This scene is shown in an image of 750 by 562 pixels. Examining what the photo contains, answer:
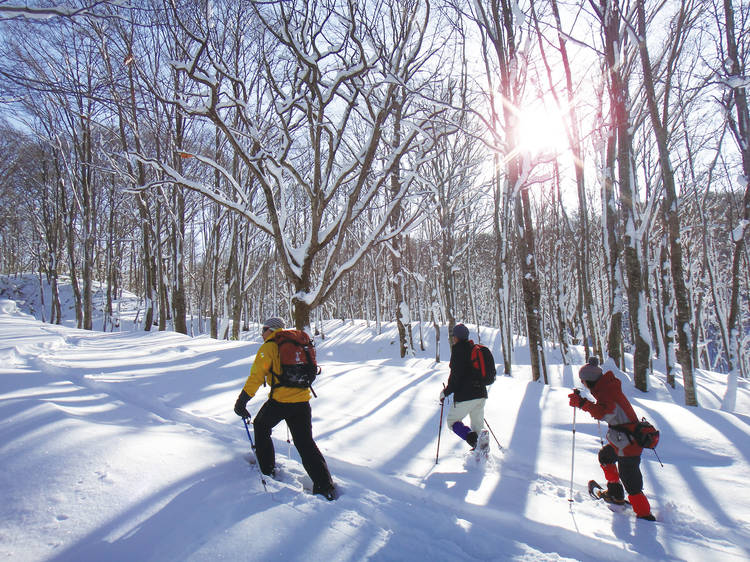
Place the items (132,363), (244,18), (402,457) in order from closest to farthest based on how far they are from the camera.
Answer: (402,457) → (132,363) → (244,18)

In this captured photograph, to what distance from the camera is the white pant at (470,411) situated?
15.6ft

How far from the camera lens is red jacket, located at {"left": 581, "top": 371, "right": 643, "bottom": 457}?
3.73 meters

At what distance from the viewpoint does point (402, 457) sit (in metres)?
4.75

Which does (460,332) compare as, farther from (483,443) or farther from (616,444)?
(616,444)

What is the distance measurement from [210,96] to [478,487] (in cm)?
808

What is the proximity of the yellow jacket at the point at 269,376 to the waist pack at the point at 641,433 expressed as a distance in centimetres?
302

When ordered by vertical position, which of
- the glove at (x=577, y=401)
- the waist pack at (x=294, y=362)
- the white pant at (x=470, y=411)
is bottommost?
the white pant at (x=470, y=411)

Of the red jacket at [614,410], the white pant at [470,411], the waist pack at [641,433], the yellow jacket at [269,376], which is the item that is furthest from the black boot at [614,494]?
the yellow jacket at [269,376]

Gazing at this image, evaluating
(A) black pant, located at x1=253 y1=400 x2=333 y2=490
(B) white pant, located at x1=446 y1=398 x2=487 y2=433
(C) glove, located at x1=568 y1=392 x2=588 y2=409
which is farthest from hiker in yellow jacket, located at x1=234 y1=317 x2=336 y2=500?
→ (C) glove, located at x1=568 y1=392 x2=588 y2=409

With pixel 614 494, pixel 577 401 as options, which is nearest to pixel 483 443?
pixel 577 401

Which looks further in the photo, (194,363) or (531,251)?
(531,251)

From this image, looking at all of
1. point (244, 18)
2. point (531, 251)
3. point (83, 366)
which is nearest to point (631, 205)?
point (531, 251)

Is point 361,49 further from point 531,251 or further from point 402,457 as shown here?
point 402,457

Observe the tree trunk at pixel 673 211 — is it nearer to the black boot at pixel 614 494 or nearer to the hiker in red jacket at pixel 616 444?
the hiker in red jacket at pixel 616 444
